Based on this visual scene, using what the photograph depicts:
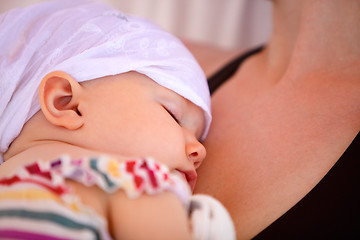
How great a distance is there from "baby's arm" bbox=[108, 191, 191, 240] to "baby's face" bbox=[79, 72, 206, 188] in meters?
0.14

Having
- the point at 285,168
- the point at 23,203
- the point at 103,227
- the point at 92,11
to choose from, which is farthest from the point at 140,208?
the point at 92,11

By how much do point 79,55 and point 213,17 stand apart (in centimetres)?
177

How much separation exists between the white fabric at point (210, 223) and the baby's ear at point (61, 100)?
0.97ft

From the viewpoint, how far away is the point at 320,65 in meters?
1.10

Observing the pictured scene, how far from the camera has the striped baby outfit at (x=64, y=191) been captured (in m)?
0.53

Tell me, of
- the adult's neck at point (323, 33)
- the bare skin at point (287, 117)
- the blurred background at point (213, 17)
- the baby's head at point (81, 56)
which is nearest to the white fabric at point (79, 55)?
the baby's head at point (81, 56)

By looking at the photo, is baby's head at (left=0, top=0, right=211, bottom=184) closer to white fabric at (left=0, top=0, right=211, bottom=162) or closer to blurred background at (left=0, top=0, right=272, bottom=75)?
white fabric at (left=0, top=0, right=211, bottom=162)

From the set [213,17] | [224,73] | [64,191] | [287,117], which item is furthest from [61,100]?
[213,17]

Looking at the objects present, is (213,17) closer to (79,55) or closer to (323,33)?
(323,33)

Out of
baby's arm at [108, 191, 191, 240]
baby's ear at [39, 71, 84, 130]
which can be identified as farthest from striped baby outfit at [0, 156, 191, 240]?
baby's ear at [39, 71, 84, 130]

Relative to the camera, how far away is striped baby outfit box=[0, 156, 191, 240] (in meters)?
0.53

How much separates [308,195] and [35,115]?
2.02 ft

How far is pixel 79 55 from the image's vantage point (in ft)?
2.55

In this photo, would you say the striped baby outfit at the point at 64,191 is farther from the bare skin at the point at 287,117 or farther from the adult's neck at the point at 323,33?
the adult's neck at the point at 323,33
